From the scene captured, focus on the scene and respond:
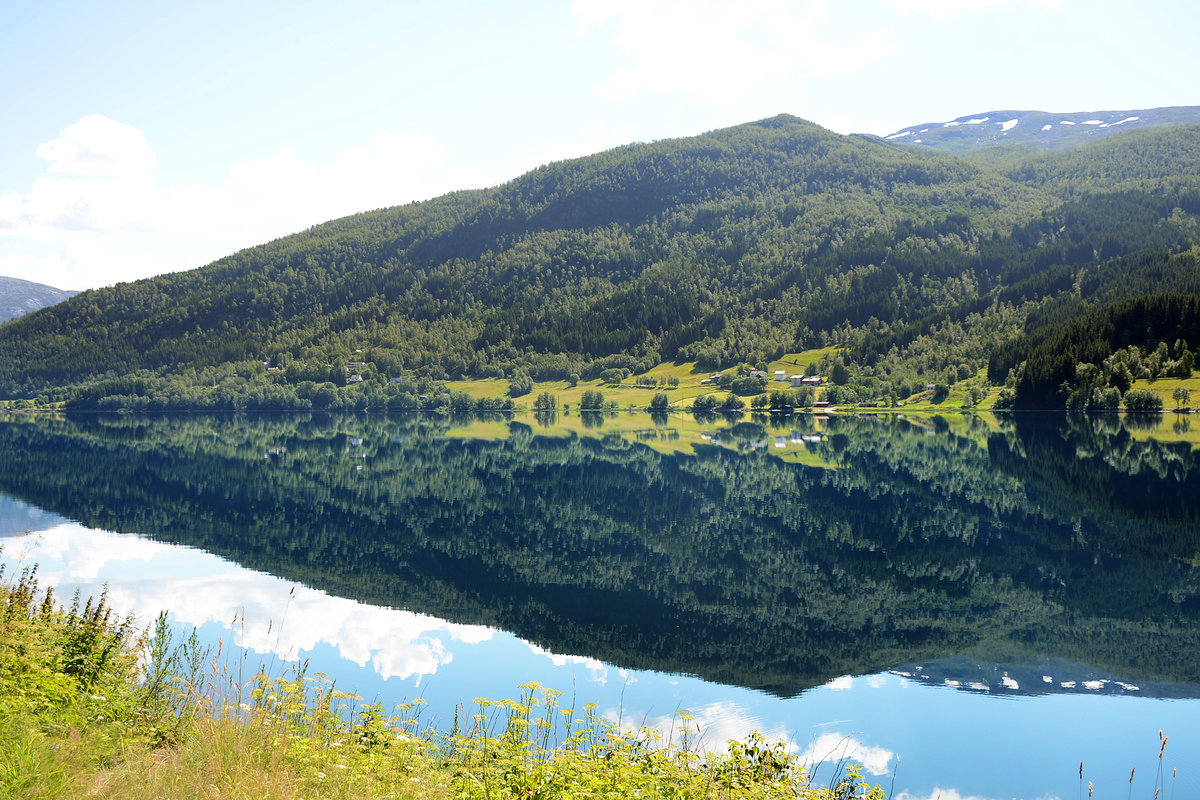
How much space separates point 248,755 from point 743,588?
24.3m

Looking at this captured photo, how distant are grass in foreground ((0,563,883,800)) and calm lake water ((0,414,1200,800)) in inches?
248

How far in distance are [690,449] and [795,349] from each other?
116572mm

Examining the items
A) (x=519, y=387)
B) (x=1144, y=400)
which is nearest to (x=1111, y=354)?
(x=1144, y=400)

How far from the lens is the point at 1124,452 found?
69312mm

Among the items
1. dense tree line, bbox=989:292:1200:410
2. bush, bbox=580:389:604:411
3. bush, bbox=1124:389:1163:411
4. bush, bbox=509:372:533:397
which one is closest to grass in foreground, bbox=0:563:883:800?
bush, bbox=1124:389:1163:411

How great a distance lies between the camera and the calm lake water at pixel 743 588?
17.7 metres

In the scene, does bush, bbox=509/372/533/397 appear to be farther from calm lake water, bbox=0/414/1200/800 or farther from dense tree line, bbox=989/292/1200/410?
calm lake water, bbox=0/414/1200/800

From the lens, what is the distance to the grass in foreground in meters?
7.78

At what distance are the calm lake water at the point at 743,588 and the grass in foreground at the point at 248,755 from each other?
20.6 ft

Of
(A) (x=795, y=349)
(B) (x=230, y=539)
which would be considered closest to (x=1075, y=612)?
(B) (x=230, y=539)

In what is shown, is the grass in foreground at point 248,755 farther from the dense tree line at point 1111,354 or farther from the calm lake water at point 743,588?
the dense tree line at point 1111,354

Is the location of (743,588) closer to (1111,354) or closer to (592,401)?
(1111,354)

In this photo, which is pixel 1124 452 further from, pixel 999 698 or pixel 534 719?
pixel 534 719

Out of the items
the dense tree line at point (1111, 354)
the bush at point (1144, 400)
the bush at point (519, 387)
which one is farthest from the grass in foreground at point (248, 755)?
the bush at point (519, 387)
